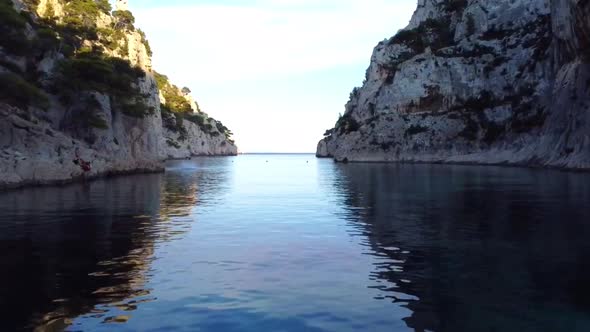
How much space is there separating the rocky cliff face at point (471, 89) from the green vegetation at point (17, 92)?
68246 mm

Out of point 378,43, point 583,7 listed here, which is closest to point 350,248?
point 583,7

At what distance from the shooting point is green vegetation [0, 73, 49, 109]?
47.8m

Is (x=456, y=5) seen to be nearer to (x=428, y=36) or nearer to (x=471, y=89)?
(x=428, y=36)

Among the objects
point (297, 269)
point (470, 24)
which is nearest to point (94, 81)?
point (297, 269)

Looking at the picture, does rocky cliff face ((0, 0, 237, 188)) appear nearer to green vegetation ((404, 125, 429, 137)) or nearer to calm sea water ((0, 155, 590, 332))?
calm sea water ((0, 155, 590, 332))

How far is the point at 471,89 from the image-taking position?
124 m

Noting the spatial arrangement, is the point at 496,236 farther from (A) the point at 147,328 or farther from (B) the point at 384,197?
(B) the point at 384,197

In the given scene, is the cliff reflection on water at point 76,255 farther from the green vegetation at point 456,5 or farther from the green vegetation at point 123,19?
the green vegetation at point 456,5

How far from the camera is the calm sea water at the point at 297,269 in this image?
401 inches

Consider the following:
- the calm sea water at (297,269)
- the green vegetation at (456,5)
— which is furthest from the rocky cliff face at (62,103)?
the green vegetation at (456,5)

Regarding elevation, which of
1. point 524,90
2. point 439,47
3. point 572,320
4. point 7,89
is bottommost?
point 572,320

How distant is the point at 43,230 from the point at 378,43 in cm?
14999

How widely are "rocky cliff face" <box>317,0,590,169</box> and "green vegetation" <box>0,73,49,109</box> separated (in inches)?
2687

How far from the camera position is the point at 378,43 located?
16050cm
